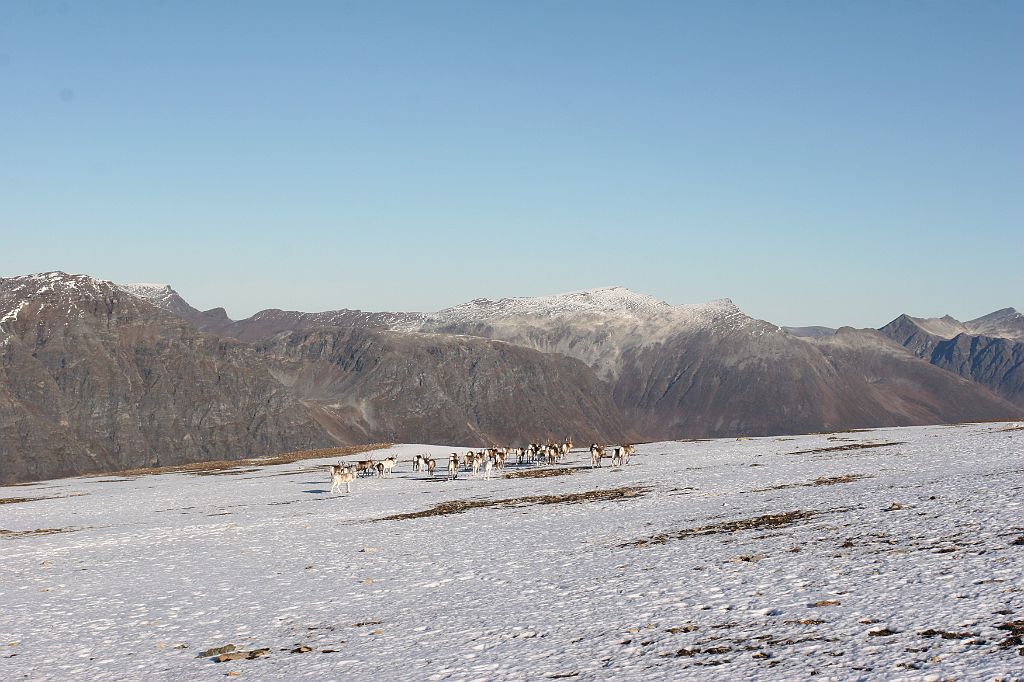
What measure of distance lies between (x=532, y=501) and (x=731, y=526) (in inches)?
564

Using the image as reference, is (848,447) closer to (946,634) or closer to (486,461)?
(486,461)

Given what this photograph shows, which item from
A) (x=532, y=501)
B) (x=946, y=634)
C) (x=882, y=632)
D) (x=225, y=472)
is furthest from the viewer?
(x=225, y=472)

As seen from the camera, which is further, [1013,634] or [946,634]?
[946,634]

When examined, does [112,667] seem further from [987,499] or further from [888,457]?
[888,457]

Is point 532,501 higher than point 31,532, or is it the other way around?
point 532,501

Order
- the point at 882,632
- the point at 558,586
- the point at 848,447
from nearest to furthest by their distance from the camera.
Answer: the point at 882,632, the point at 558,586, the point at 848,447

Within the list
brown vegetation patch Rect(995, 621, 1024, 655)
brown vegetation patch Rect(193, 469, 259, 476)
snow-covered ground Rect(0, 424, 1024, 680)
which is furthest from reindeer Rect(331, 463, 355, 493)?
brown vegetation patch Rect(995, 621, 1024, 655)

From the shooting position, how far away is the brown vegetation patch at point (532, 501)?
3869 cm

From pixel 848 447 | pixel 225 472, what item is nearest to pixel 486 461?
pixel 848 447

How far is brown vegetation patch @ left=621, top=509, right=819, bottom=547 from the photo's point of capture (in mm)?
26922

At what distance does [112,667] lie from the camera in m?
17.3

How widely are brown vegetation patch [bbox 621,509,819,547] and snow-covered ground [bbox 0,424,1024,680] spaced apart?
0.14 meters

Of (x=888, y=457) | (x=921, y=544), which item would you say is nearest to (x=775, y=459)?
(x=888, y=457)

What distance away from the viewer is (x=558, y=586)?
21.8 meters
